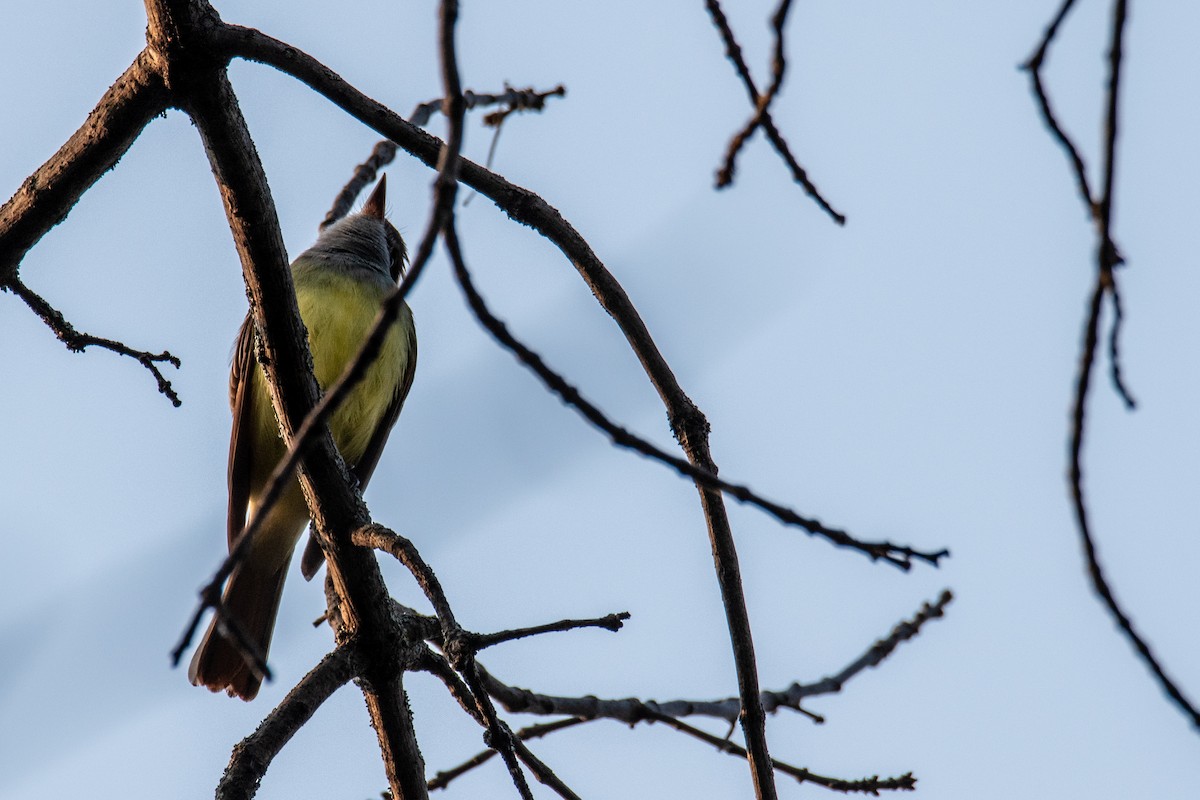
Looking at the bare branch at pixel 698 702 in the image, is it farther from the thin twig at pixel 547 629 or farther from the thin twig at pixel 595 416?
the thin twig at pixel 595 416

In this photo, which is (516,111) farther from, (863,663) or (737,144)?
(737,144)

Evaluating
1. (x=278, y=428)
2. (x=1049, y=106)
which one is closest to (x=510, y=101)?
(x=278, y=428)

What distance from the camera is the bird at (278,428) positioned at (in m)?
4.97

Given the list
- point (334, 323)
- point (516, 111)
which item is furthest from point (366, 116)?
point (334, 323)

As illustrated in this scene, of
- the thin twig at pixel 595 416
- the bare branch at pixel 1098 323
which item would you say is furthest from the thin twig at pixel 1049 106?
the thin twig at pixel 595 416

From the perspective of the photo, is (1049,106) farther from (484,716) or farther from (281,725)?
(281,725)

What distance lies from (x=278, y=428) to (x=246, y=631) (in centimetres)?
90

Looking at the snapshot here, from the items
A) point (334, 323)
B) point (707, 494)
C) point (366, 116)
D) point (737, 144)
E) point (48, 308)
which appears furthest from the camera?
point (334, 323)

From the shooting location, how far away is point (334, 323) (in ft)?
18.4

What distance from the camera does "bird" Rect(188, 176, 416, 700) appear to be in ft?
16.3

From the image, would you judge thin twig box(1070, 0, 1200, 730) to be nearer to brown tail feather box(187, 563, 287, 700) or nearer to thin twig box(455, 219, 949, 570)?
thin twig box(455, 219, 949, 570)

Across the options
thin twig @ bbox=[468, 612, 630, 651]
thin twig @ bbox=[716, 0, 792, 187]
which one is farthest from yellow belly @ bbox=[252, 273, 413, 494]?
thin twig @ bbox=[716, 0, 792, 187]

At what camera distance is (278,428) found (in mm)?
4582

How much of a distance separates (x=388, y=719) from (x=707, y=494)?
1.03 meters
